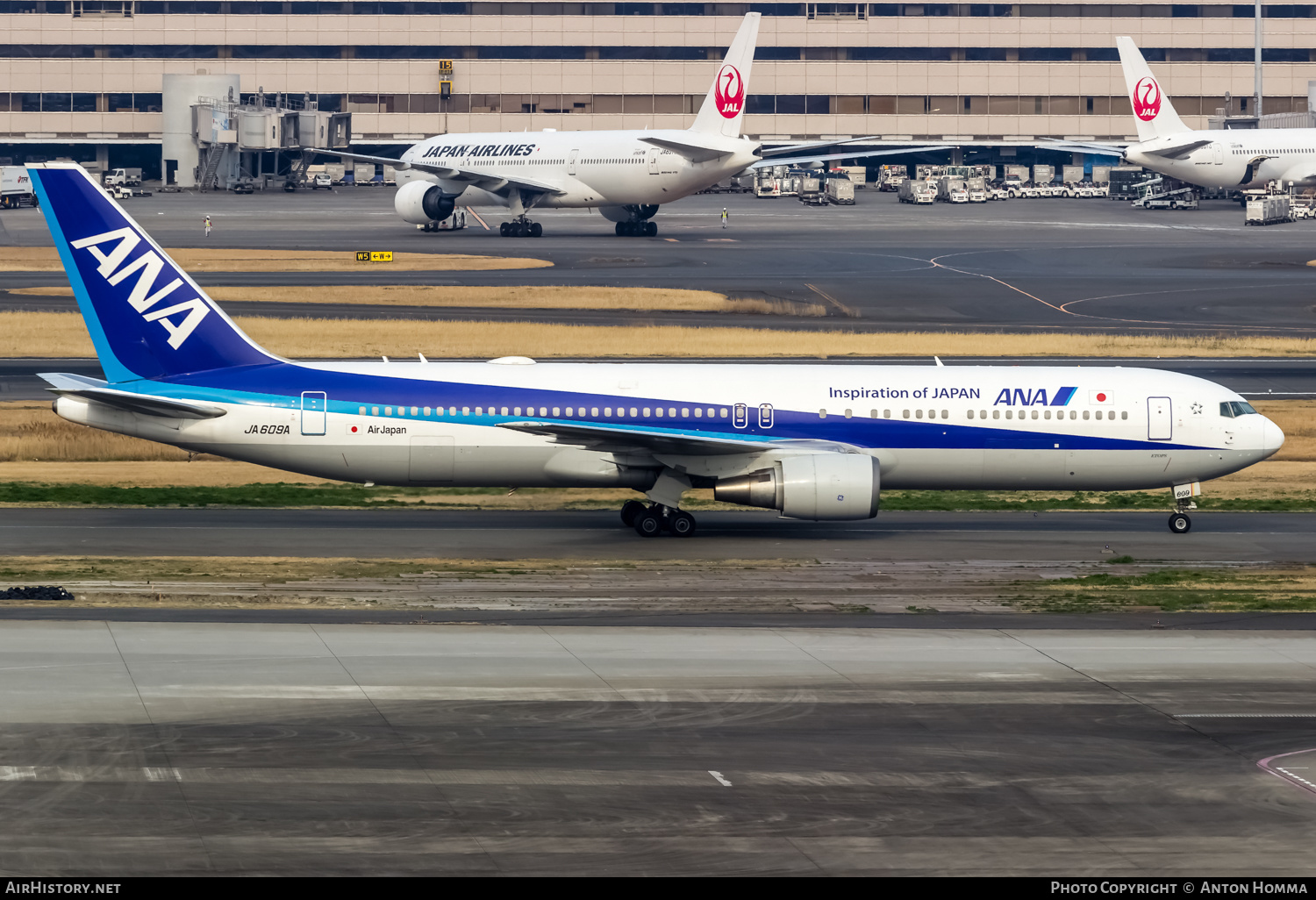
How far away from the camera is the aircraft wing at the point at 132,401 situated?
118ft

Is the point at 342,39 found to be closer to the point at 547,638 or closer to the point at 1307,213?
the point at 1307,213

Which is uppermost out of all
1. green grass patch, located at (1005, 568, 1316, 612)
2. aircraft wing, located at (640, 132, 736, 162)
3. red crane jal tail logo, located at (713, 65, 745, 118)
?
red crane jal tail logo, located at (713, 65, 745, 118)

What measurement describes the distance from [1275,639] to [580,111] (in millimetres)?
150281

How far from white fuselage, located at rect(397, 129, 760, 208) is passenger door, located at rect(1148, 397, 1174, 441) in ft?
237

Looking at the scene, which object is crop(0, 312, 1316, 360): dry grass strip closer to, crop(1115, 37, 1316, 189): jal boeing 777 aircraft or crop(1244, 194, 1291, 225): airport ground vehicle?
crop(1244, 194, 1291, 225): airport ground vehicle

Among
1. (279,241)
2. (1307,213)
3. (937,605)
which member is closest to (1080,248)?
(1307,213)

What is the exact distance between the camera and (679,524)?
38531mm

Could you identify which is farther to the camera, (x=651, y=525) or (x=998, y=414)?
(x=998, y=414)

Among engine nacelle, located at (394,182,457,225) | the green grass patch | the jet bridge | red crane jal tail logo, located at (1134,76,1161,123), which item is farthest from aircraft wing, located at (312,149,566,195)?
the green grass patch

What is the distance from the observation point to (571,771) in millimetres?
20203

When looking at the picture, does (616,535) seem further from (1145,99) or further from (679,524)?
(1145,99)

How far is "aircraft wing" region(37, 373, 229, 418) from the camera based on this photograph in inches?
1415

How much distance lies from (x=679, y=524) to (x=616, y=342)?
3246cm

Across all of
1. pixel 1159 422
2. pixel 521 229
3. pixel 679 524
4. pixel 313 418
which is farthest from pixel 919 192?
pixel 313 418
